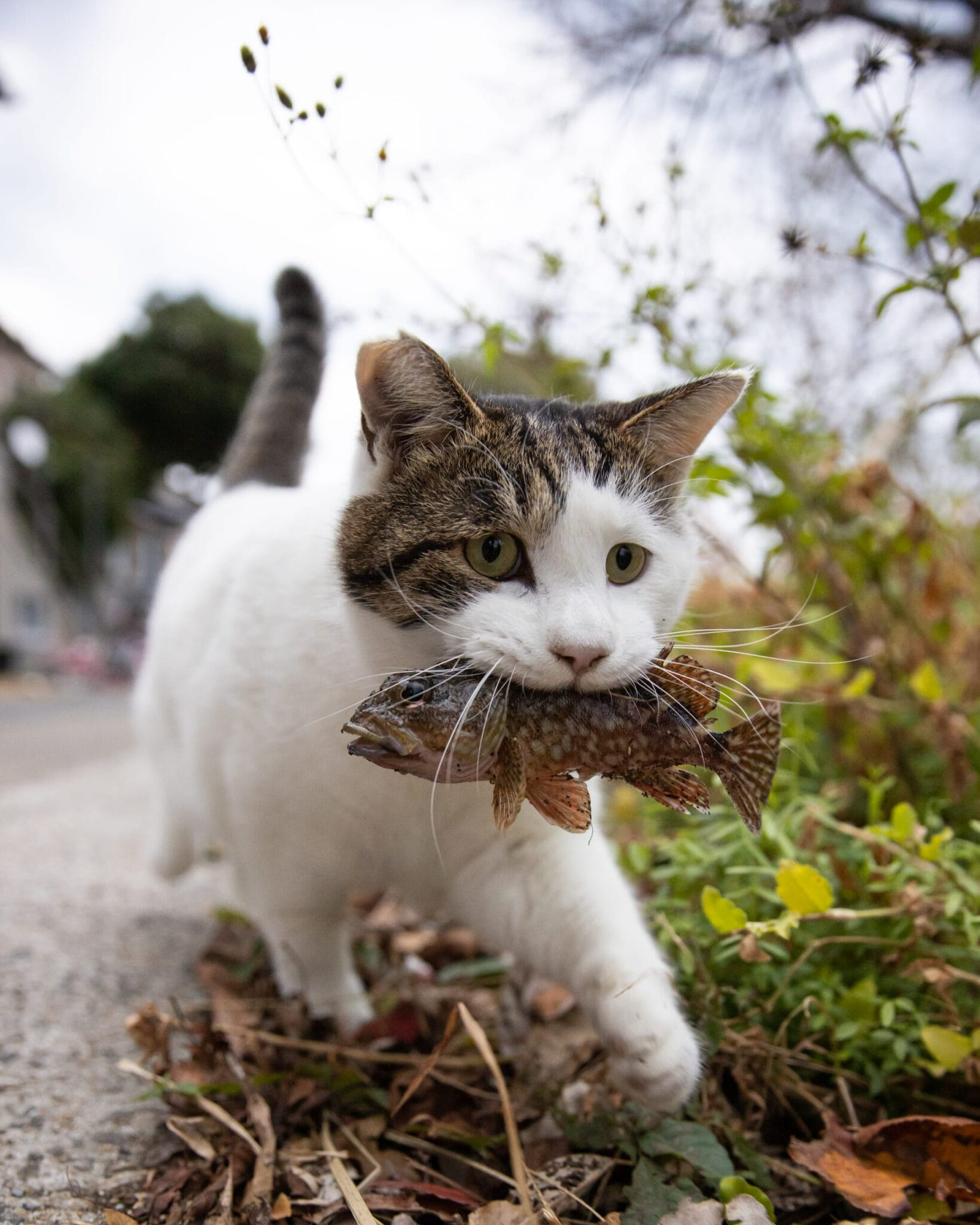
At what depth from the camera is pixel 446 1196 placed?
3.65ft

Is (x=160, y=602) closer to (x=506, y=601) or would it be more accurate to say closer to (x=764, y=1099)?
(x=506, y=601)

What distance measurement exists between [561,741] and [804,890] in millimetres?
515

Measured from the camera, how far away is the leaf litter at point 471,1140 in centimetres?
109

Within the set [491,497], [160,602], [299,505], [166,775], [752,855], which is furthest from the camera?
[160,602]

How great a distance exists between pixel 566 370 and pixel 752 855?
1.42 metres

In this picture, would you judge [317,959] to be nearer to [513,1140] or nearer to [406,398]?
[513,1140]

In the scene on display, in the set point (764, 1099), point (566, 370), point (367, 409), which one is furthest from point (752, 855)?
point (566, 370)

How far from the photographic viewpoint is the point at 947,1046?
121 centimetres

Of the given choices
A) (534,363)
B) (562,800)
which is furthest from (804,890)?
(534,363)

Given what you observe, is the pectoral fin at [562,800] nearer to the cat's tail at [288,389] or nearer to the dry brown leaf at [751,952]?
the dry brown leaf at [751,952]

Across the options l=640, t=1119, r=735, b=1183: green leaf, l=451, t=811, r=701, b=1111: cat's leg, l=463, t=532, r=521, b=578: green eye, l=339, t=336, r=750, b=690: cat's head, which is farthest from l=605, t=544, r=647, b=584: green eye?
l=640, t=1119, r=735, b=1183: green leaf

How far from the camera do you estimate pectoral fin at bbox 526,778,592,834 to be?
1.09 meters

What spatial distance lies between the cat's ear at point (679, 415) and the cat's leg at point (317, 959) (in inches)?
44.7

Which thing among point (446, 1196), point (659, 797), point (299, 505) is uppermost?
point (299, 505)
